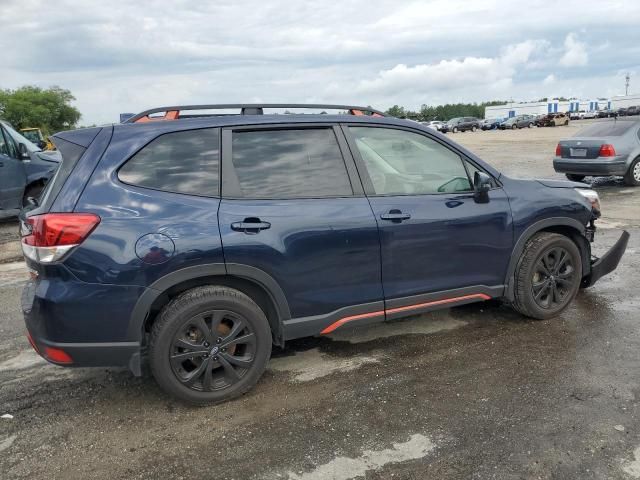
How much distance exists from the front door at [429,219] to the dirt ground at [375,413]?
0.52 metres

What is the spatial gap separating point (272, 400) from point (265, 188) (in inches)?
52.9

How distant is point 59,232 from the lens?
9.59ft

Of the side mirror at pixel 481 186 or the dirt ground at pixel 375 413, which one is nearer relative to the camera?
the dirt ground at pixel 375 413

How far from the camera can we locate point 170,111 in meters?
3.49

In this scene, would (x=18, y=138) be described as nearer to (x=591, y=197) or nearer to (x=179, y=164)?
(x=179, y=164)

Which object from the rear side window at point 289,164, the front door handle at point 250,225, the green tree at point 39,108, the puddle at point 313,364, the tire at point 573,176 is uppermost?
the green tree at point 39,108

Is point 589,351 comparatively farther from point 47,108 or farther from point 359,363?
point 47,108

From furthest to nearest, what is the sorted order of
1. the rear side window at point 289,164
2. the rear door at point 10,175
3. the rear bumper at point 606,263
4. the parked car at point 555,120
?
the parked car at point 555,120 < the rear door at point 10,175 < the rear bumper at point 606,263 < the rear side window at point 289,164

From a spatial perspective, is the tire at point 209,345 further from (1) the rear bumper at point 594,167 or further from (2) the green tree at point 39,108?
(2) the green tree at point 39,108

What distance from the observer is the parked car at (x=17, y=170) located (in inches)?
365

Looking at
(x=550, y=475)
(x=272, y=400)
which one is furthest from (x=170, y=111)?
(x=550, y=475)

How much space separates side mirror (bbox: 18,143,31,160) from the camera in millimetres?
9500

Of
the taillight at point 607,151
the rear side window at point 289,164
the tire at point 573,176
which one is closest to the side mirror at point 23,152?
the rear side window at point 289,164

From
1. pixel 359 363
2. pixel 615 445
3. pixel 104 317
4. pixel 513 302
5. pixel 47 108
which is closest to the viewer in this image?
pixel 615 445
